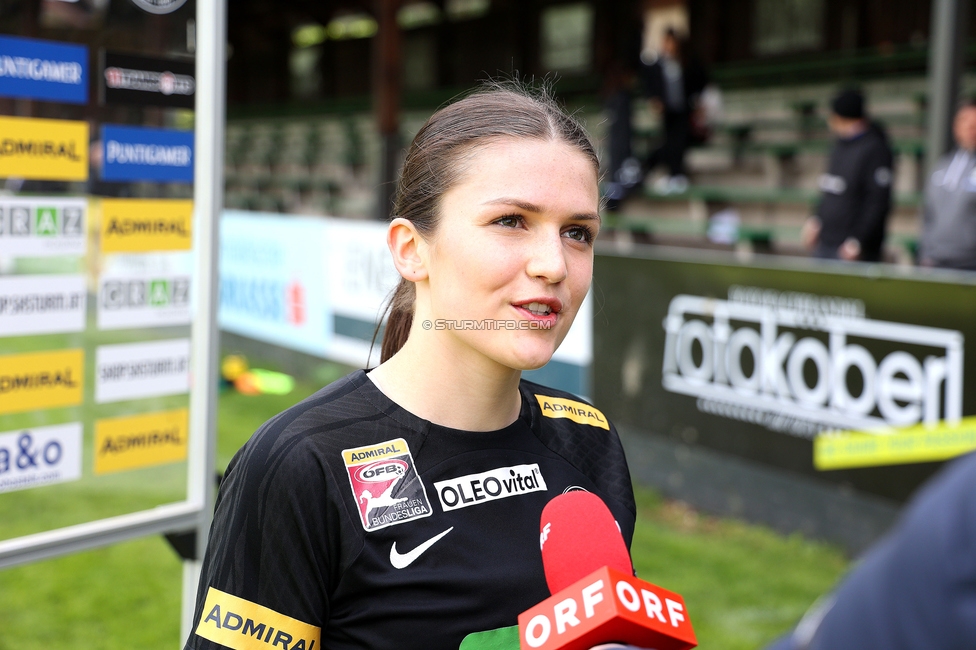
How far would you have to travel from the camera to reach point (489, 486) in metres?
1.51

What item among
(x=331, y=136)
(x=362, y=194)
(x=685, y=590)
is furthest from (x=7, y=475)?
(x=331, y=136)

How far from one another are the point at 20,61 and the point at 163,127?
1.44ft

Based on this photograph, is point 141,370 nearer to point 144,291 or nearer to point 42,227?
point 144,291

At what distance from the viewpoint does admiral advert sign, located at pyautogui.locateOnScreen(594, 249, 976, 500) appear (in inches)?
172

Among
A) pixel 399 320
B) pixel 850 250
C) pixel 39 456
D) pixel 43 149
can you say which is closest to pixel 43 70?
pixel 43 149

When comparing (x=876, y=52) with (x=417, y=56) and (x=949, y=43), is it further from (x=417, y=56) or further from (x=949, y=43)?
(x=417, y=56)

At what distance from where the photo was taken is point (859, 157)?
649 cm

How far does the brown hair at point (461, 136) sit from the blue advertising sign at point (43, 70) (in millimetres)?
1417

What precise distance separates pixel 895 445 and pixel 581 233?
3.50 m

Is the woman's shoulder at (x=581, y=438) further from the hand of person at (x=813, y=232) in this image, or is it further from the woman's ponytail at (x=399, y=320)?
the hand of person at (x=813, y=232)

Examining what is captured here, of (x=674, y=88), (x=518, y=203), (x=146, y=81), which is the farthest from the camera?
(x=674, y=88)

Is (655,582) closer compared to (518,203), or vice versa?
(518,203)

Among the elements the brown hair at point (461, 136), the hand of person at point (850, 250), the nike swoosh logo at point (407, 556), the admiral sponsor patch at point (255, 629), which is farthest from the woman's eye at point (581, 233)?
the hand of person at point (850, 250)

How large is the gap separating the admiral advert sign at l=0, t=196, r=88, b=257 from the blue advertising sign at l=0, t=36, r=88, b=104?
29 centimetres
